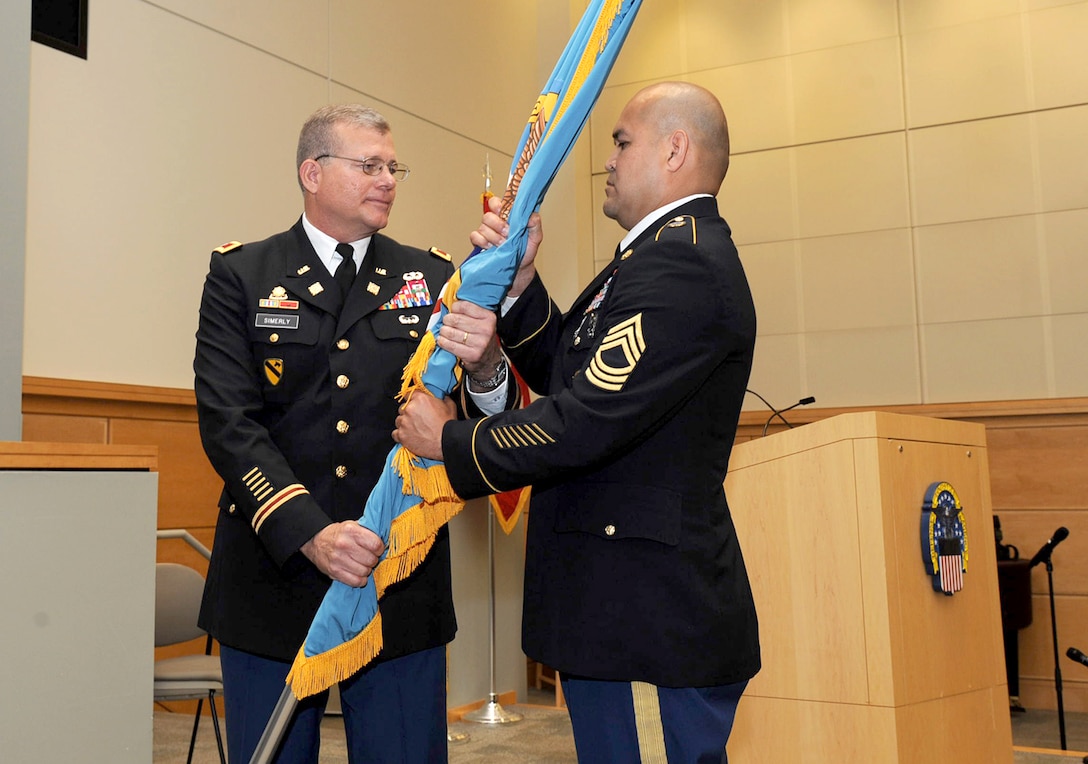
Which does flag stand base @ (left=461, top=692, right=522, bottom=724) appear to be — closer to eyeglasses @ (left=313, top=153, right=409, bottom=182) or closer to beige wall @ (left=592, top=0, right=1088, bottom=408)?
beige wall @ (left=592, top=0, right=1088, bottom=408)

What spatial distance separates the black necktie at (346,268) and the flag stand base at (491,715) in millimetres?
3211

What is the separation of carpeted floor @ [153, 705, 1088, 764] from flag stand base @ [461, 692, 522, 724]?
0.05 m

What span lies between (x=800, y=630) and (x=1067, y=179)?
14.1 feet

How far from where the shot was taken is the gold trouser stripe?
58.6 inches

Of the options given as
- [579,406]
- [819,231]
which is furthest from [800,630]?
[819,231]

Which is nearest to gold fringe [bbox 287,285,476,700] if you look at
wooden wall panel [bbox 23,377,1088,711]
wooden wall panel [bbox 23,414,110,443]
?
wooden wall panel [bbox 23,414,110,443]

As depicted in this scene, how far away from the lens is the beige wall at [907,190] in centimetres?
610

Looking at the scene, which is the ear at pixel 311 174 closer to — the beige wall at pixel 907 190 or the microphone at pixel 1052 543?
the microphone at pixel 1052 543

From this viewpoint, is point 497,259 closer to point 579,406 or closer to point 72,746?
point 579,406

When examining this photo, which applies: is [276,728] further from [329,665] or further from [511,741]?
[511,741]

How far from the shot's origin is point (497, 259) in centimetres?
167

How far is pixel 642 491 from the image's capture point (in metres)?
1.54

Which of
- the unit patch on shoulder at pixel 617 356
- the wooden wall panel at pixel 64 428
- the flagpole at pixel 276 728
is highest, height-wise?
the wooden wall panel at pixel 64 428

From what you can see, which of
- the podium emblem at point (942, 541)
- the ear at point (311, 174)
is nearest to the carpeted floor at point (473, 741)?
the podium emblem at point (942, 541)
